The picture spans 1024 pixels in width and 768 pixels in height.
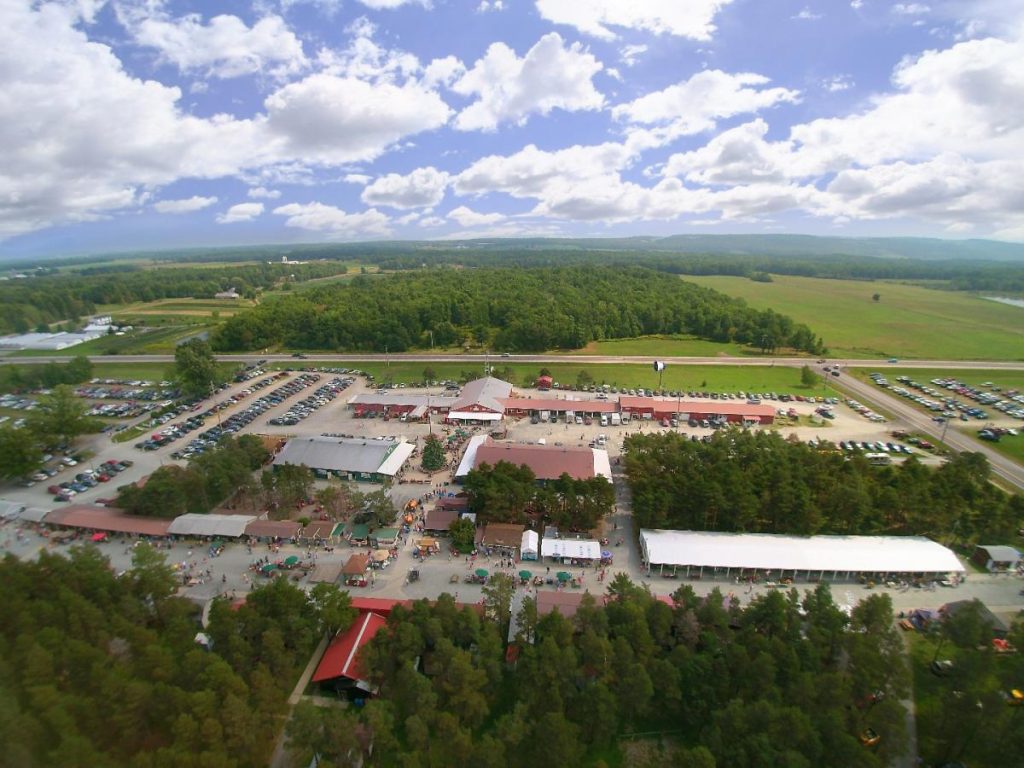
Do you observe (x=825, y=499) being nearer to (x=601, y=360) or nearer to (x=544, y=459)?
(x=544, y=459)

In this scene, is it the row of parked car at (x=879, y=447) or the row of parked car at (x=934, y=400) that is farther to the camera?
the row of parked car at (x=934, y=400)

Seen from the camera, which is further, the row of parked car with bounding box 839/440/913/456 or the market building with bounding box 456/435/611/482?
the row of parked car with bounding box 839/440/913/456

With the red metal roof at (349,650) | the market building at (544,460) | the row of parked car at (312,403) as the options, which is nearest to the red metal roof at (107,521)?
the red metal roof at (349,650)

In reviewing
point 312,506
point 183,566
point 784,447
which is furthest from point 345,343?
point 784,447

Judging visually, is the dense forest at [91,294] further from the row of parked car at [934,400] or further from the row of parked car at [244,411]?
the row of parked car at [934,400]

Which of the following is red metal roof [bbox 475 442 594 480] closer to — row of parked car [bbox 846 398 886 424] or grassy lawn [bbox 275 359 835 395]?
grassy lawn [bbox 275 359 835 395]

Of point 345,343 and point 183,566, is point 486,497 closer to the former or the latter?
point 183,566

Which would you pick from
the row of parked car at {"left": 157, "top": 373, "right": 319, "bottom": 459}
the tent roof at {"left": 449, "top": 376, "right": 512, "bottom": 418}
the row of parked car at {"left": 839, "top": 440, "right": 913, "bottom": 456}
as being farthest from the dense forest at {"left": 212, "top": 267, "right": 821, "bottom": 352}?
the row of parked car at {"left": 839, "top": 440, "right": 913, "bottom": 456}
